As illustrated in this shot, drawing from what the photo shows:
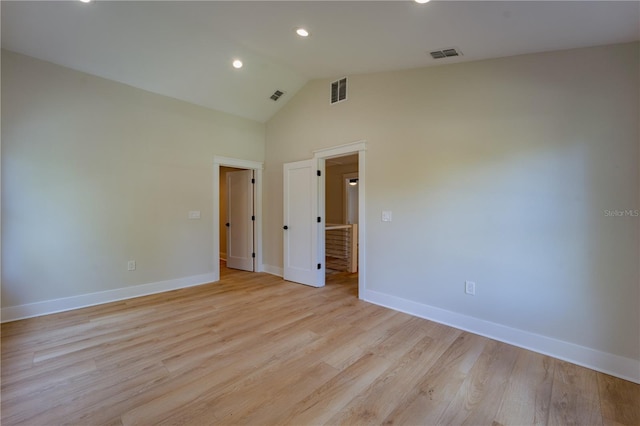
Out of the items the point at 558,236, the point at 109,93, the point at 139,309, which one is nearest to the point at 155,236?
the point at 139,309

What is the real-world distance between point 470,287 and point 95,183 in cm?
476

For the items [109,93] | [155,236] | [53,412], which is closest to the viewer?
[53,412]

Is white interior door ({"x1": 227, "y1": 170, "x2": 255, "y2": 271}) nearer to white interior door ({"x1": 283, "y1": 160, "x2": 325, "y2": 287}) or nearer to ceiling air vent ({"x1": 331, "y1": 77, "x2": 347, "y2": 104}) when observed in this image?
white interior door ({"x1": 283, "y1": 160, "x2": 325, "y2": 287})

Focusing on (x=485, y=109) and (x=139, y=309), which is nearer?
(x=485, y=109)

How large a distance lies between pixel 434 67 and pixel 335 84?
1.50m

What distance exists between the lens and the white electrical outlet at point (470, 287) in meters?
2.87

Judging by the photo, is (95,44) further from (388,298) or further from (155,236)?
(388,298)

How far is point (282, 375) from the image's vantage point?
83.0 inches

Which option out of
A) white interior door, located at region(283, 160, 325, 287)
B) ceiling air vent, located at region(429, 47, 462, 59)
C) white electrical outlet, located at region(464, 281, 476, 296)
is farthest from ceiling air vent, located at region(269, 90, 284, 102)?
white electrical outlet, located at region(464, 281, 476, 296)

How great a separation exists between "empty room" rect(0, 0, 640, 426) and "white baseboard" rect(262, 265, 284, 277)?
613mm

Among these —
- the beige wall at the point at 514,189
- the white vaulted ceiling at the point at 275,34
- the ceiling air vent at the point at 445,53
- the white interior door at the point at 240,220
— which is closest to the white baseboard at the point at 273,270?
the white interior door at the point at 240,220

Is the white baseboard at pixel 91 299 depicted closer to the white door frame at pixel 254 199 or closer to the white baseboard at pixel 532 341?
the white door frame at pixel 254 199

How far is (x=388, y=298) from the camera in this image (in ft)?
11.6

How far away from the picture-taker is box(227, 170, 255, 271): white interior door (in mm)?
5484
